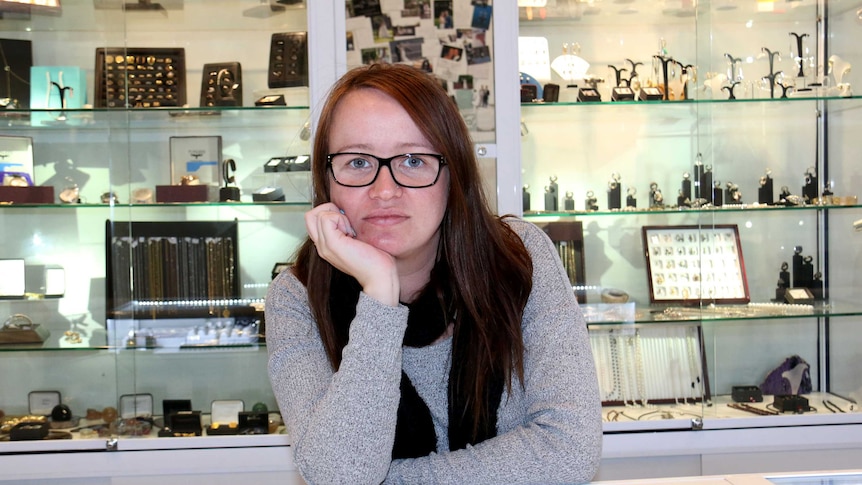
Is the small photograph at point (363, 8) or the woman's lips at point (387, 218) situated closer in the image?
the woman's lips at point (387, 218)

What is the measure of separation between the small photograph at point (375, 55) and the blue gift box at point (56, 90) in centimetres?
103

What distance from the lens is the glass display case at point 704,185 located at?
9.50ft

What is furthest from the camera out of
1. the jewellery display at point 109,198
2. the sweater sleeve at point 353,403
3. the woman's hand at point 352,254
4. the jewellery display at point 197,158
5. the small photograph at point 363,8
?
the jewellery display at point 197,158

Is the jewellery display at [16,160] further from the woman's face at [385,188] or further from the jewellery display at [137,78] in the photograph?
the woman's face at [385,188]

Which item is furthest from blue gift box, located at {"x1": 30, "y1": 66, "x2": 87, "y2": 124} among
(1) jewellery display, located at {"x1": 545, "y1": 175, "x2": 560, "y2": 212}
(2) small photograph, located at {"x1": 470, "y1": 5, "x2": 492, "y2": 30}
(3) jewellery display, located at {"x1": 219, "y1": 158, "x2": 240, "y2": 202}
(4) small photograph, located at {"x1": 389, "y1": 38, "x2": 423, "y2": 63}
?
(1) jewellery display, located at {"x1": 545, "y1": 175, "x2": 560, "y2": 212}

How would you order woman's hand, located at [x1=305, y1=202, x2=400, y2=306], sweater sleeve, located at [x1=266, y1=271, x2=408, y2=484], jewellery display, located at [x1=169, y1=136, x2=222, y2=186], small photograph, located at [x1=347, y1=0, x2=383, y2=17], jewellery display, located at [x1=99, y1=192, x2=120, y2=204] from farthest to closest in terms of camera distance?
jewellery display, located at [x1=169, y1=136, x2=222, y2=186], jewellery display, located at [x1=99, y1=192, x2=120, y2=204], small photograph, located at [x1=347, y1=0, x2=383, y2=17], woman's hand, located at [x1=305, y1=202, x2=400, y2=306], sweater sleeve, located at [x1=266, y1=271, x2=408, y2=484]

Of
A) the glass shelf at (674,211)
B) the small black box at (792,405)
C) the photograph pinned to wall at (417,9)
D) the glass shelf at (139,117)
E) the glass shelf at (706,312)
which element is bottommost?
the small black box at (792,405)

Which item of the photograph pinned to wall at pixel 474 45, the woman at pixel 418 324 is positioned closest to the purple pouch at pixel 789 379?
the photograph pinned to wall at pixel 474 45

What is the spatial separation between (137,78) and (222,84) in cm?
29

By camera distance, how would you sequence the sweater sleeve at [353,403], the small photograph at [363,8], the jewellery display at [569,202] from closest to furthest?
the sweater sleeve at [353,403] < the small photograph at [363,8] < the jewellery display at [569,202]

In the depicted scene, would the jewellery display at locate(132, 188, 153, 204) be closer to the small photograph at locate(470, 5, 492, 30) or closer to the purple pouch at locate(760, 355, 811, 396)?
the small photograph at locate(470, 5, 492, 30)

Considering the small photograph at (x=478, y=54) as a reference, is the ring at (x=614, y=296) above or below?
below

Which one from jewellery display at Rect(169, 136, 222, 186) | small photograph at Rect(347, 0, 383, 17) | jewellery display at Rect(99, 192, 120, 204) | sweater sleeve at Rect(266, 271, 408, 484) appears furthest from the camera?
jewellery display at Rect(169, 136, 222, 186)

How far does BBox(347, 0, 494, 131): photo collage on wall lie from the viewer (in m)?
2.66
